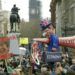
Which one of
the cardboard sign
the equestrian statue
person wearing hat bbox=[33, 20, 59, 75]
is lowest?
the cardboard sign

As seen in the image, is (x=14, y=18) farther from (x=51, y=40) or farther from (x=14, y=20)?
(x=51, y=40)

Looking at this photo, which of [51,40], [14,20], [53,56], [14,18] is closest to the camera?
[51,40]

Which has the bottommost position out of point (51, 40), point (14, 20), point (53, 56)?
point (53, 56)

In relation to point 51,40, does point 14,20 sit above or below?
above

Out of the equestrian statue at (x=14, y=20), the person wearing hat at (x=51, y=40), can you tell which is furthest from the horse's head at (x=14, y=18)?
the person wearing hat at (x=51, y=40)

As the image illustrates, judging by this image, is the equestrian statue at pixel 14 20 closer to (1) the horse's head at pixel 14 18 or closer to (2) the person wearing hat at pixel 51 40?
(1) the horse's head at pixel 14 18

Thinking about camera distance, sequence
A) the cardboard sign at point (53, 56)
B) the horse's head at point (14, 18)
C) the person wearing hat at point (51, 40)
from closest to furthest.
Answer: the person wearing hat at point (51, 40) < the cardboard sign at point (53, 56) < the horse's head at point (14, 18)

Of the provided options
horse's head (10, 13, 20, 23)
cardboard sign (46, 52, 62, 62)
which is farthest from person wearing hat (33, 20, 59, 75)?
horse's head (10, 13, 20, 23)

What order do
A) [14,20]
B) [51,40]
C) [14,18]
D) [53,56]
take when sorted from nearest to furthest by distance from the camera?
1. [51,40]
2. [53,56]
3. [14,18]
4. [14,20]

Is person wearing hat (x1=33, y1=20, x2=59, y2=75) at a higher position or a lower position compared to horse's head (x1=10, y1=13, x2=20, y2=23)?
lower

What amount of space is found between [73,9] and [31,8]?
113 meters

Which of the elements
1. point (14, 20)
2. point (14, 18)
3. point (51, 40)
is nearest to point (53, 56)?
point (51, 40)

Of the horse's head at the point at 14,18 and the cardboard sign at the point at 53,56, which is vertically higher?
the horse's head at the point at 14,18

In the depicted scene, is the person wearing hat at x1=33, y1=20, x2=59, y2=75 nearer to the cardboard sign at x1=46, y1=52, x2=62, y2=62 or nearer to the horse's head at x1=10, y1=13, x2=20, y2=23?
the cardboard sign at x1=46, y1=52, x2=62, y2=62
